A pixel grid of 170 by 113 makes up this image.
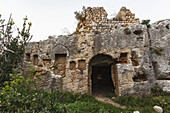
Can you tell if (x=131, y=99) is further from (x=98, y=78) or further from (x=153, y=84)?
(x=98, y=78)

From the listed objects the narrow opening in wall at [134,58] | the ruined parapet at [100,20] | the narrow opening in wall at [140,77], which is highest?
the ruined parapet at [100,20]

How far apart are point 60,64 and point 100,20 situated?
471 centimetres

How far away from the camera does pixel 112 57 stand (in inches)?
242

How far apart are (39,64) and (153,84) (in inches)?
284

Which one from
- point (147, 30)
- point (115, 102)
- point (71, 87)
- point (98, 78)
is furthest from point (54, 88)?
point (147, 30)

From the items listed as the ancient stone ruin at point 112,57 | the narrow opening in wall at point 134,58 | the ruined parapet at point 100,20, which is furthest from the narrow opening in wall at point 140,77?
the ruined parapet at point 100,20

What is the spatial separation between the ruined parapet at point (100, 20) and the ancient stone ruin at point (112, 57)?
0.08 meters

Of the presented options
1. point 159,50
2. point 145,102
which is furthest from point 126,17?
point 145,102

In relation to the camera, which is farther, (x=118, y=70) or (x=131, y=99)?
(x=118, y=70)

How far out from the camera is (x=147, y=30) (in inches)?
264

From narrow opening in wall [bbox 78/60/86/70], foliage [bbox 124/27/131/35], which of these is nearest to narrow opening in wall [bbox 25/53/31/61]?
narrow opening in wall [bbox 78/60/86/70]

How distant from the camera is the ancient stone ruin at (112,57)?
5695 millimetres

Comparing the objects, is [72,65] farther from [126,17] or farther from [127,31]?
[126,17]

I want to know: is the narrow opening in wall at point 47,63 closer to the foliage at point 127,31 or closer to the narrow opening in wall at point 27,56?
the narrow opening in wall at point 27,56
